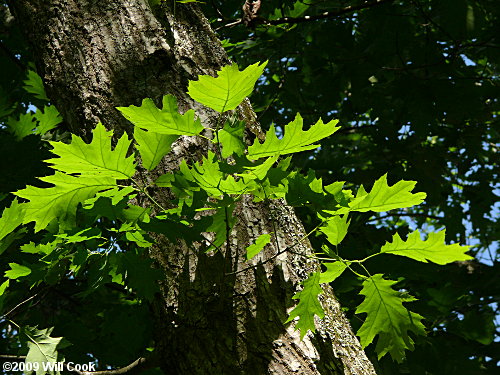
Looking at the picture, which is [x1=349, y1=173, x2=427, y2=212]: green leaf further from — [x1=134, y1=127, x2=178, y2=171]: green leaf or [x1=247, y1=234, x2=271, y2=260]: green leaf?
[x1=134, y1=127, x2=178, y2=171]: green leaf

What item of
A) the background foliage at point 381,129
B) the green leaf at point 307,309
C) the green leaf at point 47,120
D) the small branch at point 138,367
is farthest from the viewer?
the green leaf at point 47,120

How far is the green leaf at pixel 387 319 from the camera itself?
1.03m

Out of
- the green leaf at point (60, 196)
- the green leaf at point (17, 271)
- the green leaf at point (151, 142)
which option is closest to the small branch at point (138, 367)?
the green leaf at point (17, 271)

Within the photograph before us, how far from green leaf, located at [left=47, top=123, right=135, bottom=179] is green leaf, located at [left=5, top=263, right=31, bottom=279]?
12.9 inches

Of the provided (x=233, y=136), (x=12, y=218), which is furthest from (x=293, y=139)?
(x=12, y=218)

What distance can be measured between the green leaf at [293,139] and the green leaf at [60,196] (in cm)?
32

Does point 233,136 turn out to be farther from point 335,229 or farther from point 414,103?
point 414,103

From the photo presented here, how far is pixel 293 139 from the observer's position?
0.91m

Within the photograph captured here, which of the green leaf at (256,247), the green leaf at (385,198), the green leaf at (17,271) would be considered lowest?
the green leaf at (256,247)

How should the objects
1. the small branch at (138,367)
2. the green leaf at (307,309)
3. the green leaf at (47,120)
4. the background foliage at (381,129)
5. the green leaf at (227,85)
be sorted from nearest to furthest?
the green leaf at (227,85) < the green leaf at (307,309) < the small branch at (138,367) < the background foliage at (381,129) < the green leaf at (47,120)

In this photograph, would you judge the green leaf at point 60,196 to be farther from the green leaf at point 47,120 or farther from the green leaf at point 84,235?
the green leaf at point 47,120

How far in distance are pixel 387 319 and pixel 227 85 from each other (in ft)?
1.93

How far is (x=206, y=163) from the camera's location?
0.92m

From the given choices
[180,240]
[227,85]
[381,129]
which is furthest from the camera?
[381,129]
